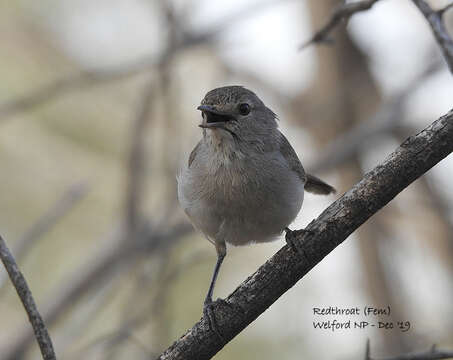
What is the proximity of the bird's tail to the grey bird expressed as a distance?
1.74 ft

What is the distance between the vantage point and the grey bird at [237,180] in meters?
3.41

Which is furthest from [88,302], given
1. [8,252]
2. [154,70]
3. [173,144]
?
[8,252]

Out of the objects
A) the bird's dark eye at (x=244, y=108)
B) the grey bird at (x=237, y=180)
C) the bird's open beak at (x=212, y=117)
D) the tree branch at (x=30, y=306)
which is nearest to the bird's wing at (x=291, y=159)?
the grey bird at (x=237, y=180)

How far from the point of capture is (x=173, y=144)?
591 centimetres

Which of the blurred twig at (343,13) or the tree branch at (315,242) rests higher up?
the blurred twig at (343,13)

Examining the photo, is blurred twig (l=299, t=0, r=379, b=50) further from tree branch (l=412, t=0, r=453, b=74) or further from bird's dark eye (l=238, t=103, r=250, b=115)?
bird's dark eye (l=238, t=103, r=250, b=115)

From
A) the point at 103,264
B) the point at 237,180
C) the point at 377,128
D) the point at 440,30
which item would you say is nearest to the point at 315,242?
the point at 237,180

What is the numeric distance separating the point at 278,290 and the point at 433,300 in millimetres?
4190

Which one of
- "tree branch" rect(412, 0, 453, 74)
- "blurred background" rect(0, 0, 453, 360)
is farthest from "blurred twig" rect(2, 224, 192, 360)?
"tree branch" rect(412, 0, 453, 74)

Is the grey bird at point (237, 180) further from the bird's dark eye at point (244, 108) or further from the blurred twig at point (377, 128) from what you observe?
the blurred twig at point (377, 128)

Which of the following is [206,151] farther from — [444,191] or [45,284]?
[45,284]

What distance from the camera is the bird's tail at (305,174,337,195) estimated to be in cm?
429

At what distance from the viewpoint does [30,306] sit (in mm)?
2336

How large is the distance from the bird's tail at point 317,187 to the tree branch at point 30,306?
7.63 feet
